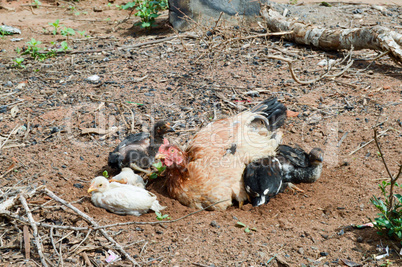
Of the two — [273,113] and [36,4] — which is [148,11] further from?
[273,113]

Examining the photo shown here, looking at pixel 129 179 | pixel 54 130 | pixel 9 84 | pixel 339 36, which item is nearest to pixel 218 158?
pixel 129 179

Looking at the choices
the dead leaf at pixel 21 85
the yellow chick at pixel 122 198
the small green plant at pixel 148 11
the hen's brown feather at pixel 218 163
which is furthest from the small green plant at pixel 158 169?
the small green plant at pixel 148 11

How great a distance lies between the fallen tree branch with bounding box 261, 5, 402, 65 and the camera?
600cm

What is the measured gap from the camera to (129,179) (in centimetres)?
421

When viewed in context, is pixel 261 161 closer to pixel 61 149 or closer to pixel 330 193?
pixel 330 193

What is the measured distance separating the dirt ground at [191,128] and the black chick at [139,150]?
0.30 meters

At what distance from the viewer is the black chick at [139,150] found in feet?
14.6

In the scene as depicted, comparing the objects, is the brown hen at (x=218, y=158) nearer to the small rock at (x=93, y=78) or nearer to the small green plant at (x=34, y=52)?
the small rock at (x=93, y=78)

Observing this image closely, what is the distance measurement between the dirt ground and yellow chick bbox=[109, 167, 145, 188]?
0.21 m

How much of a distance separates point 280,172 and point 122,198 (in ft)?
5.68

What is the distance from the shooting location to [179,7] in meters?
7.79

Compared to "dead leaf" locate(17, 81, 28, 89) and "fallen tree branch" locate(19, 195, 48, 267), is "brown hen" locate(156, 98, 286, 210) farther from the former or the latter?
"dead leaf" locate(17, 81, 28, 89)

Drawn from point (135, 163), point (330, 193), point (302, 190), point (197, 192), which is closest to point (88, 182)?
point (135, 163)

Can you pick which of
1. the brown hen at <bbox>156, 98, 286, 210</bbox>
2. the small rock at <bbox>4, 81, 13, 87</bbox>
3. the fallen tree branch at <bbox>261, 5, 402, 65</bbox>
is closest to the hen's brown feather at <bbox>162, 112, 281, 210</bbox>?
the brown hen at <bbox>156, 98, 286, 210</bbox>
